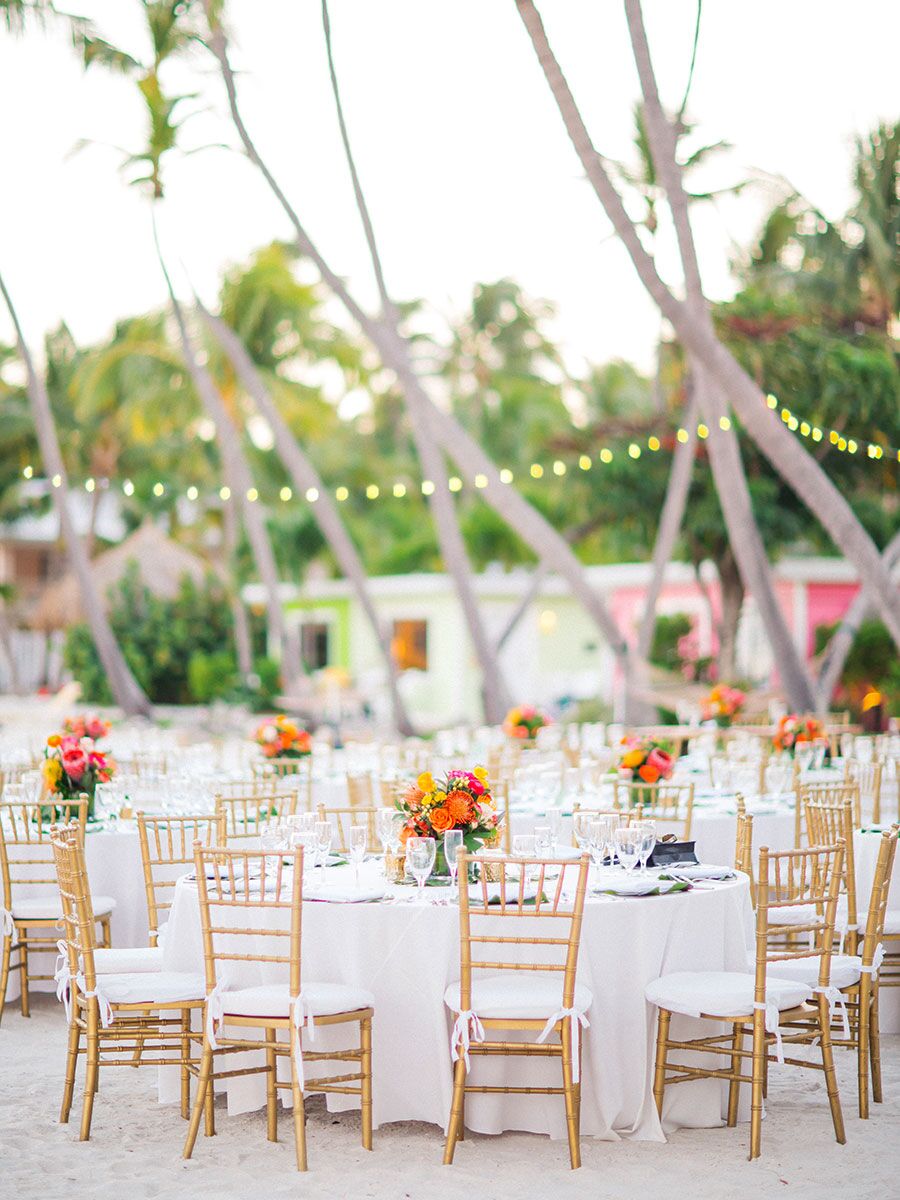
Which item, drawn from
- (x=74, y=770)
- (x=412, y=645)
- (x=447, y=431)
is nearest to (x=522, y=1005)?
(x=74, y=770)

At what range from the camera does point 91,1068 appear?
5.39 metres

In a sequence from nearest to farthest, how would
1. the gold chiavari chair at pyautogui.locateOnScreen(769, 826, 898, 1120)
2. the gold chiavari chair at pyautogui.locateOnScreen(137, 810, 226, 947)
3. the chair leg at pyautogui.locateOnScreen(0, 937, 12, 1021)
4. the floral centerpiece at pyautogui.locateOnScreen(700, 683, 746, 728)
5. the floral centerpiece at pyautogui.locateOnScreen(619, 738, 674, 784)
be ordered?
the gold chiavari chair at pyautogui.locateOnScreen(769, 826, 898, 1120) → the gold chiavari chair at pyautogui.locateOnScreen(137, 810, 226, 947) → the chair leg at pyautogui.locateOnScreen(0, 937, 12, 1021) → the floral centerpiece at pyautogui.locateOnScreen(619, 738, 674, 784) → the floral centerpiece at pyautogui.locateOnScreen(700, 683, 746, 728)

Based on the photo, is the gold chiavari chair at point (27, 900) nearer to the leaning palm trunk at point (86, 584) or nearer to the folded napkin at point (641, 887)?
A: the folded napkin at point (641, 887)

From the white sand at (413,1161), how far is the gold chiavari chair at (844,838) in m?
0.66

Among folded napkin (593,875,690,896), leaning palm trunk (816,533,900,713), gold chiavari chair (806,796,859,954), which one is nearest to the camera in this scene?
folded napkin (593,875,690,896)

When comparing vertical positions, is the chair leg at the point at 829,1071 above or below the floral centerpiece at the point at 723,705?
below

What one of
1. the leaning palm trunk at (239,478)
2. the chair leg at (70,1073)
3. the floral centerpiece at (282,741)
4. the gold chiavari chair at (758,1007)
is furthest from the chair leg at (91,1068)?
the leaning palm trunk at (239,478)

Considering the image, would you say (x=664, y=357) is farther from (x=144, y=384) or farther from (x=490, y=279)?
(x=490, y=279)

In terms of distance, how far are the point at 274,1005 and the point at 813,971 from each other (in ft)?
6.29

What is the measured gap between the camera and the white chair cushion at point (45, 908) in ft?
24.1

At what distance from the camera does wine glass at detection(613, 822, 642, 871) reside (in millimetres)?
5711

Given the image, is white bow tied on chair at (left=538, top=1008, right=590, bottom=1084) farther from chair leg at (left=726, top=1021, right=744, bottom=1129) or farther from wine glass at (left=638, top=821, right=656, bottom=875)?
wine glass at (left=638, top=821, right=656, bottom=875)

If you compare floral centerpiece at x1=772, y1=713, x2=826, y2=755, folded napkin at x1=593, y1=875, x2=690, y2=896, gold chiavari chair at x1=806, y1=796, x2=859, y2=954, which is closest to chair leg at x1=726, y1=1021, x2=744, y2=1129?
folded napkin at x1=593, y1=875, x2=690, y2=896

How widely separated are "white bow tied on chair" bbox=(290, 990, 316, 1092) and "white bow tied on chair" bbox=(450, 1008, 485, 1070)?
46 cm
